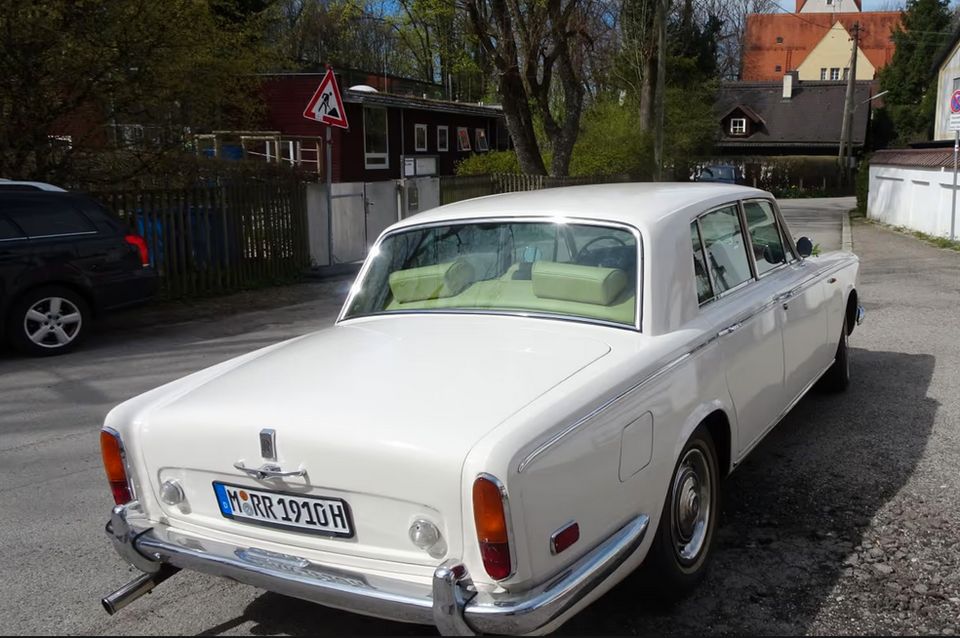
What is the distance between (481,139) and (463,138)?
1.88 metres

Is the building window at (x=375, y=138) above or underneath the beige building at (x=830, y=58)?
underneath

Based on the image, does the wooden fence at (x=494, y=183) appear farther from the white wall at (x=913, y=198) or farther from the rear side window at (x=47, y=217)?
the rear side window at (x=47, y=217)

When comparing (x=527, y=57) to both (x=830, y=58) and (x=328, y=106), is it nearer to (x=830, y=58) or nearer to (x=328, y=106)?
(x=328, y=106)

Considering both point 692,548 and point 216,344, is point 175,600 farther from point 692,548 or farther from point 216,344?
point 216,344

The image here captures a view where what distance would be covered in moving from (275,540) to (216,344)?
639 centimetres

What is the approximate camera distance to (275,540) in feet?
10.1

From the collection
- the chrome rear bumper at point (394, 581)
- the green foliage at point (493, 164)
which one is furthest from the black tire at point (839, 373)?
the green foliage at point (493, 164)

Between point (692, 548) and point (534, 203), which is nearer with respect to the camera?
point (692, 548)

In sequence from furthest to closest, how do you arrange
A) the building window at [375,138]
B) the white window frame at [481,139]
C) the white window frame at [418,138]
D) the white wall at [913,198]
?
1. the white window frame at [481,139]
2. the white window frame at [418,138]
3. the building window at [375,138]
4. the white wall at [913,198]

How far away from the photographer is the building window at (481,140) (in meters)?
36.7

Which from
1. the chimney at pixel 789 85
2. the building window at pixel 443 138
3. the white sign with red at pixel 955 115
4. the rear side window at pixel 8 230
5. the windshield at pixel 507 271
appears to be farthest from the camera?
the chimney at pixel 789 85

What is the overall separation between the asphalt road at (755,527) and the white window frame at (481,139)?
29.4 m

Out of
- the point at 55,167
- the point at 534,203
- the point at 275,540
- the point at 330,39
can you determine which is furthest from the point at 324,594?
the point at 330,39

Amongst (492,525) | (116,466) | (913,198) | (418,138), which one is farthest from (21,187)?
(418,138)
